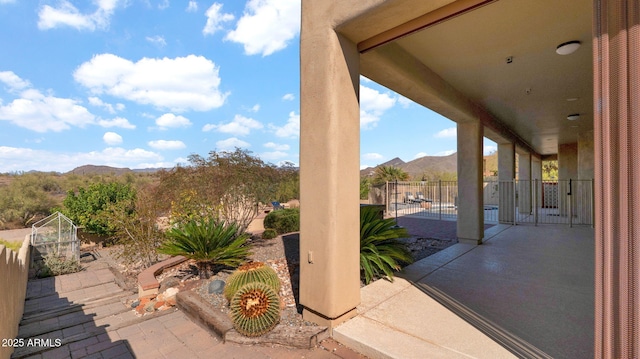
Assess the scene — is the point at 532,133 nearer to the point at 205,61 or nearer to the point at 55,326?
the point at 55,326

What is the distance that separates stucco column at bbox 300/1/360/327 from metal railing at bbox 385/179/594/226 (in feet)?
18.1

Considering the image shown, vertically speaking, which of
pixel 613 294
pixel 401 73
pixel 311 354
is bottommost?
pixel 311 354

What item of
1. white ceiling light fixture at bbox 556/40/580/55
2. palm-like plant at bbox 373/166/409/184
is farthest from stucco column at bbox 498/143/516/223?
palm-like plant at bbox 373/166/409/184

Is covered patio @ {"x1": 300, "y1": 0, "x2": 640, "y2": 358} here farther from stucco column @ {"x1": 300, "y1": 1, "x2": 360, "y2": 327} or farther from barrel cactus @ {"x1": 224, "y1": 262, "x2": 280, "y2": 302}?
barrel cactus @ {"x1": 224, "y1": 262, "x2": 280, "y2": 302}

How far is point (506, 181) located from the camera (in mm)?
9641

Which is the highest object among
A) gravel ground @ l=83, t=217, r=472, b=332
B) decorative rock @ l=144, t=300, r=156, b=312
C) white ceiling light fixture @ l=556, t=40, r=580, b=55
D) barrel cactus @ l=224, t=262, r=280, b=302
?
white ceiling light fixture @ l=556, t=40, r=580, b=55

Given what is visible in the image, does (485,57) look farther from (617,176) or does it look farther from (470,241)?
(470,241)

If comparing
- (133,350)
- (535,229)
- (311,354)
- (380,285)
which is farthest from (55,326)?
(535,229)

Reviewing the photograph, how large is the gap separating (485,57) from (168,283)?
634 cm

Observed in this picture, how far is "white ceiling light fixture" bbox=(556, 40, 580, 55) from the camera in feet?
12.0

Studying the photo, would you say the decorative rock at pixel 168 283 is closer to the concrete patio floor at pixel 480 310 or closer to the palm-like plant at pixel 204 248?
the palm-like plant at pixel 204 248

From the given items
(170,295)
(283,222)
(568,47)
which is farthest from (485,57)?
(283,222)

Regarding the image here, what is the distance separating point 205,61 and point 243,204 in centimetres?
1155

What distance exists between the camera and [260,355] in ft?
8.73
